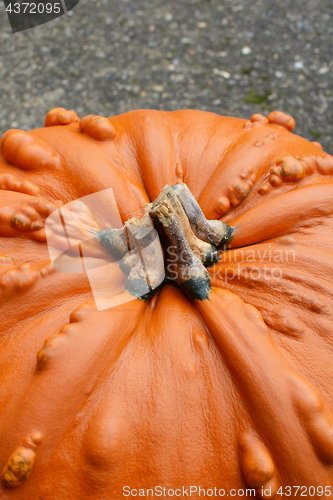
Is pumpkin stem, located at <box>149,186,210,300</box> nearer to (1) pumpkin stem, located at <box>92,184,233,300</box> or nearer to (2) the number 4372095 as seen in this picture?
(1) pumpkin stem, located at <box>92,184,233,300</box>

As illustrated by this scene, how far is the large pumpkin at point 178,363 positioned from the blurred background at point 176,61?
6.36ft

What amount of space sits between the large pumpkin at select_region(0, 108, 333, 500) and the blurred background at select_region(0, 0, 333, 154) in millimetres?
1938

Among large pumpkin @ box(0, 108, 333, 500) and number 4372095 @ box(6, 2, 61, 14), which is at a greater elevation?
number 4372095 @ box(6, 2, 61, 14)

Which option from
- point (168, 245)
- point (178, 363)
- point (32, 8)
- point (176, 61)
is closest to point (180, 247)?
point (168, 245)

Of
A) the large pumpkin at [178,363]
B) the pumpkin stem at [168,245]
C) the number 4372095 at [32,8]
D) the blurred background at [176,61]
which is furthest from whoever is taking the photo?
the number 4372095 at [32,8]

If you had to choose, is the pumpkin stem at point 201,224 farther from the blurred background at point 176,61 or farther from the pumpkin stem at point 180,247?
the blurred background at point 176,61

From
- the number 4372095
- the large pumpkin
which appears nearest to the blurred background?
the number 4372095

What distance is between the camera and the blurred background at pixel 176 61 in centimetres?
330

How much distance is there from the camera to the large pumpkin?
3.85 ft

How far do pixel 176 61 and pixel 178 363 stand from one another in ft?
9.61

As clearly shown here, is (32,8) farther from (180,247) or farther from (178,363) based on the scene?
(178,363)

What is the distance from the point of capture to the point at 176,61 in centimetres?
347

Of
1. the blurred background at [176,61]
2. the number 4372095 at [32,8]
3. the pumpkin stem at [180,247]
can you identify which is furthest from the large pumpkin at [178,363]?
the number 4372095 at [32,8]

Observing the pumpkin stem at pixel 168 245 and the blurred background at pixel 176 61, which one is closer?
the pumpkin stem at pixel 168 245
